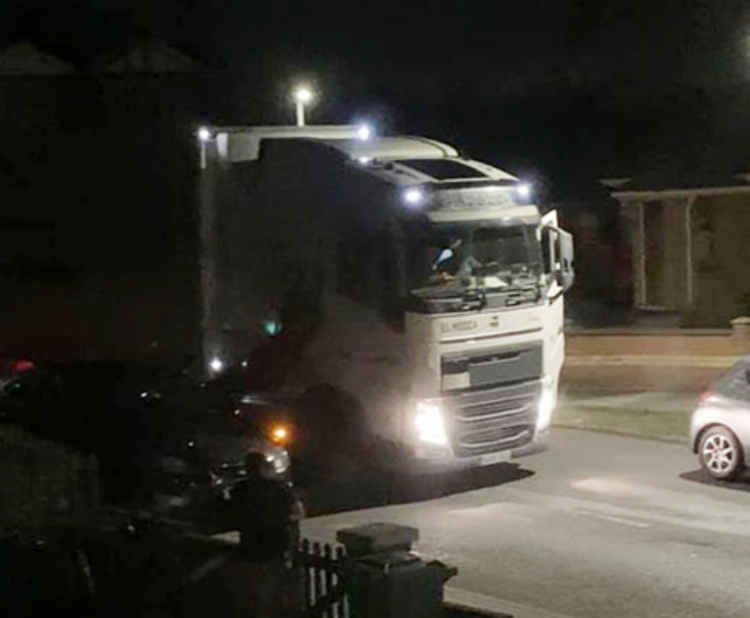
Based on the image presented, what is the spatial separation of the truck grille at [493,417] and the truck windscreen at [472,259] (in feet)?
3.68

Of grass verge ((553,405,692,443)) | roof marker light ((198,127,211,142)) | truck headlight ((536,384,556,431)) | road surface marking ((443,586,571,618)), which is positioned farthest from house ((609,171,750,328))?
road surface marking ((443,586,571,618))

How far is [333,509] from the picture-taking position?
17.6m

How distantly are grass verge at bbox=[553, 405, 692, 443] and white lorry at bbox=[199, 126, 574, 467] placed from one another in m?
3.28

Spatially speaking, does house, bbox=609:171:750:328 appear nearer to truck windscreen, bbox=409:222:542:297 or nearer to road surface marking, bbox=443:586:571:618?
truck windscreen, bbox=409:222:542:297

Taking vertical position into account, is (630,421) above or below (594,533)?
above

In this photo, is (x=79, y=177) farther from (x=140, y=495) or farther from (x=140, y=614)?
(x=140, y=614)

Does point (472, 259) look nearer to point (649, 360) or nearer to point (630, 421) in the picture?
point (630, 421)

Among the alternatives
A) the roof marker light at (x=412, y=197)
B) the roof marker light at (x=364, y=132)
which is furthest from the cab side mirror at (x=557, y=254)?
the roof marker light at (x=364, y=132)

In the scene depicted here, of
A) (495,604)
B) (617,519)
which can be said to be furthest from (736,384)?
(495,604)

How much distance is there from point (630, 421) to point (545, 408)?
4.44 metres

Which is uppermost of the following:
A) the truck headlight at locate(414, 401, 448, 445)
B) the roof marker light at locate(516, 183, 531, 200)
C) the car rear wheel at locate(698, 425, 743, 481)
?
the roof marker light at locate(516, 183, 531, 200)

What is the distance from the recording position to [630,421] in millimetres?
22703

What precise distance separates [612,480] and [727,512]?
2203mm

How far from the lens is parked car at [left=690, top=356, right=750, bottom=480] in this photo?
58.8 feet
